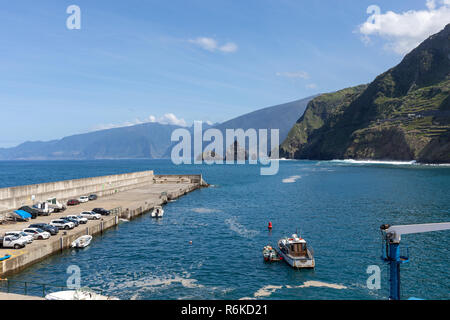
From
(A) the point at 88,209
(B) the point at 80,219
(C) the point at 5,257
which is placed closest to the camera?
(C) the point at 5,257

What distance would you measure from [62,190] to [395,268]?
3138 inches

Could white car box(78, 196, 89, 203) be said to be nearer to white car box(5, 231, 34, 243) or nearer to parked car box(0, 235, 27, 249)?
white car box(5, 231, 34, 243)

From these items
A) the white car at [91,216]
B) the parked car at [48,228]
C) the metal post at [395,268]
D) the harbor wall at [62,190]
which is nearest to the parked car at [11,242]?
the parked car at [48,228]

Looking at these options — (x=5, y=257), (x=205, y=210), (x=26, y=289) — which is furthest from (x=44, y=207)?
(x=26, y=289)

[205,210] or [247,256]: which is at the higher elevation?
[205,210]

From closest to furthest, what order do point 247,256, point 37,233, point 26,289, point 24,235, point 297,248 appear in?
point 26,289, point 297,248, point 24,235, point 247,256, point 37,233

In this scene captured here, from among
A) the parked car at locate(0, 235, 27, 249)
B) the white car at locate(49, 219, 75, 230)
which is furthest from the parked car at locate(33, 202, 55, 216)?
the parked car at locate(0, 235, 27, 249)

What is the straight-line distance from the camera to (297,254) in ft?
147

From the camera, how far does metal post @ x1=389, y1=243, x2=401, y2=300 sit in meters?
24.8

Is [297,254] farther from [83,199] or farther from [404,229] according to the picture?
[83,199]

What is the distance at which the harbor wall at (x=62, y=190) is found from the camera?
67.2 m

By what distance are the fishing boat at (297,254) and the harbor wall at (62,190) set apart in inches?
2089

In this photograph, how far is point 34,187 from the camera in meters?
75.2
